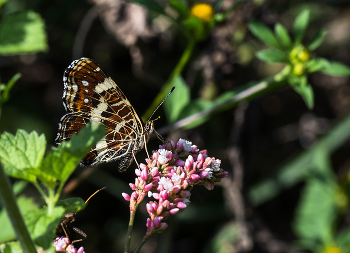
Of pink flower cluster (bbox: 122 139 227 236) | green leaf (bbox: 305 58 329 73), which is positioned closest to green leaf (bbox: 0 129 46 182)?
pink flower cluster (bbox: 122 139 227 236)

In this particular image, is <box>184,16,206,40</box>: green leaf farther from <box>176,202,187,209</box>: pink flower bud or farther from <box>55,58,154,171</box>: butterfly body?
<box>176,202,187,209</box>: pink flower bud

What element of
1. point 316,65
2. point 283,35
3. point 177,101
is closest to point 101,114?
point 177,101

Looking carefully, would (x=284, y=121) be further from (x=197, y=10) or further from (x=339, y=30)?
(x=197, y=10)

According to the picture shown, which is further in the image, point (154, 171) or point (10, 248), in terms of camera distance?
point (154, 171)

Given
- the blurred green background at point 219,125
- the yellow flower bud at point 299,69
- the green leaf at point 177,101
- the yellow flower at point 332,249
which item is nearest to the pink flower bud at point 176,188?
the green leaf at point 177,101

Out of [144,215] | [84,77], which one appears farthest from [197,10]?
[144,215]

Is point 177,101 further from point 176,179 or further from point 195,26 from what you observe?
point 176,179
